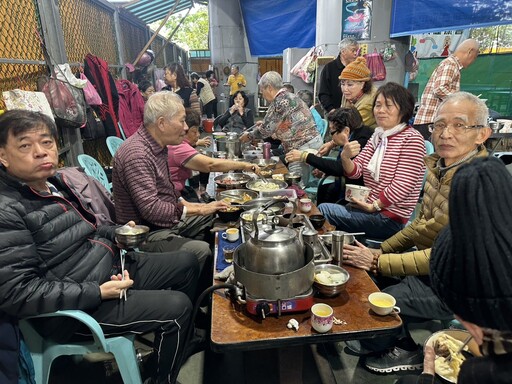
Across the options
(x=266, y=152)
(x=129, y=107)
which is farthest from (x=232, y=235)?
(x=129, y=107)

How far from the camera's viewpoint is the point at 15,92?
3184mm

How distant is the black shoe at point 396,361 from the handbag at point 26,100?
A: 139 inches

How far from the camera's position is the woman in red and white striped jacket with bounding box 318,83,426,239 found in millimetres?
2807

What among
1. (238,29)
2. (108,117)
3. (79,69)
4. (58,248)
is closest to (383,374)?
(58,248)

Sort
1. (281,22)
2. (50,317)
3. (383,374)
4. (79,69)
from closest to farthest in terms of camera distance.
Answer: (50,317)
(383,374)
(79,69)
(281,22)

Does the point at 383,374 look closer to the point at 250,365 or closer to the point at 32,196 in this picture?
the point at 250,365

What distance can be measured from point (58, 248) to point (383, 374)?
2.28 meters

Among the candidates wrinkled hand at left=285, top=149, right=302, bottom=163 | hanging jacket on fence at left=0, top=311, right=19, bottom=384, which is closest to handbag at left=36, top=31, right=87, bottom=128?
wrinkled hand at left=285, top=149, right=302, bottom=163

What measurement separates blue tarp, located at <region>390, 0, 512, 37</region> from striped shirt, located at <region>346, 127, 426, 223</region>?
3.21m

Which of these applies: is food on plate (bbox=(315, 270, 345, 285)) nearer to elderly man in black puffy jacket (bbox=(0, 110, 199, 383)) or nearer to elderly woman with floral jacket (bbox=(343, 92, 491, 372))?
elderly woman with floral jacket (bbox=(343, 92, 491, 372))

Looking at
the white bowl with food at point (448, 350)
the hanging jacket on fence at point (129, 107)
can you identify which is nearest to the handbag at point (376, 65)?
the hanging jacket on fence at point (129, 107)

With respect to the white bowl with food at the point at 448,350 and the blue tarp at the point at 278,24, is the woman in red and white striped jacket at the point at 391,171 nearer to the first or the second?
the white bowl with food at the point at 448,350

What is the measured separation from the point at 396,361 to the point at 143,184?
7.41ft

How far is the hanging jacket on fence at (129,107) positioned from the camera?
5949mm
